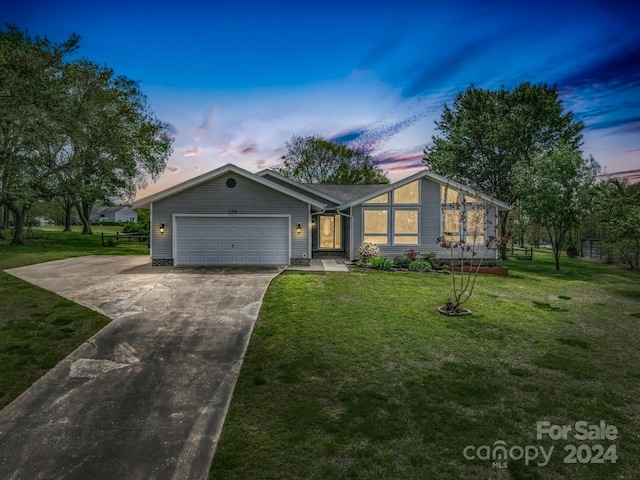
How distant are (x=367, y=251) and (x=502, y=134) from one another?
1259 cm

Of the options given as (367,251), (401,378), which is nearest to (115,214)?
(367,251)

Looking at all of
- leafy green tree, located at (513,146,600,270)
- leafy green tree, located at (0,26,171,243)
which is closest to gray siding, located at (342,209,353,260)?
leafy green tree, located at (513,146,600,270)

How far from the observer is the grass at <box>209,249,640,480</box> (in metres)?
3.24

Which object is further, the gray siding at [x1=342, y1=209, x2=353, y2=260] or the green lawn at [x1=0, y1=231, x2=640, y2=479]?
the gray siding at [x1=342, y1=209, x2=353, y2=260]

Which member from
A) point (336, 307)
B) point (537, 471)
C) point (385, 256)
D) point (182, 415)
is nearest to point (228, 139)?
point (385, 256)

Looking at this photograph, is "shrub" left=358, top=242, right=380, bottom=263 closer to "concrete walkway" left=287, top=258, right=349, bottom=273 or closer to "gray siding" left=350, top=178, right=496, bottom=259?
"gray siding" left=350, top=178, right=496, bottom=259

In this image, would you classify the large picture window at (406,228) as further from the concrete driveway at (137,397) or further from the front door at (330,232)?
the concrete driveway at (137,397)

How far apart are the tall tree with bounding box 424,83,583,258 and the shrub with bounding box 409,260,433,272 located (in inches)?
332

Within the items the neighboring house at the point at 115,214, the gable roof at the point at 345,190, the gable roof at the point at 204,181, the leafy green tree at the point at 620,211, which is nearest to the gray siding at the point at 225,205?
the gable roof at the point at 204,181

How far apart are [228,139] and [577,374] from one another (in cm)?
2499

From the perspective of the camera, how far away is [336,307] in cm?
843

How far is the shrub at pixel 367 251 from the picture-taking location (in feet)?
50.4

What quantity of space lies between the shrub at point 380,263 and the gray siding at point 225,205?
10.1 feet

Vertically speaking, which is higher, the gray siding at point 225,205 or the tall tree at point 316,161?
the tall tree at point 316,161
